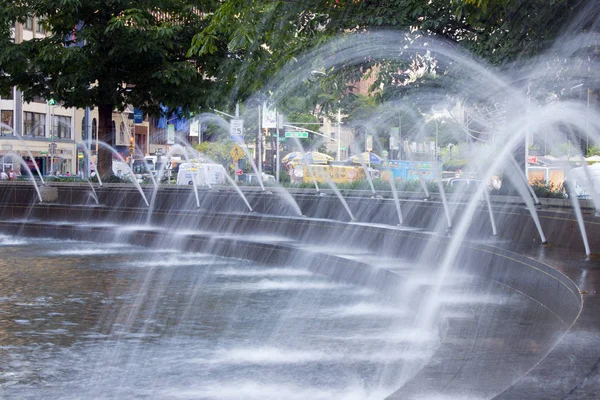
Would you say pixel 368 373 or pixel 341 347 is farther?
pixel 341 347

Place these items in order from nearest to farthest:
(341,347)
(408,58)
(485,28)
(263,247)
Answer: (341,347)
(263,247)
(485,28)
(408,58)

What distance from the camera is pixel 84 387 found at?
6184mm

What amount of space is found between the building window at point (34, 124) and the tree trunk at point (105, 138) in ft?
160

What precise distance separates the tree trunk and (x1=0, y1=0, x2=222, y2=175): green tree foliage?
26 millimetres

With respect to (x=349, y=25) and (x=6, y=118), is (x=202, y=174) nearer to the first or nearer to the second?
(x=349, y=25)

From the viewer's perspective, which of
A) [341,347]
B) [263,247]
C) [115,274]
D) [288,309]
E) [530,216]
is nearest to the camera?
[341,347]

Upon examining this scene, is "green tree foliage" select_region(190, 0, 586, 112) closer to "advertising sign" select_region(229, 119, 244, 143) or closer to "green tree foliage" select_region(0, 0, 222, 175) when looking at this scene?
"green tree foliage" select_region(0, 0, 222, 175)

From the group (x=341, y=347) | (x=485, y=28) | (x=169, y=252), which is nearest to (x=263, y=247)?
(x=169, y=252)

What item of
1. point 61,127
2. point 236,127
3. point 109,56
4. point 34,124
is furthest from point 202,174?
point 61,127

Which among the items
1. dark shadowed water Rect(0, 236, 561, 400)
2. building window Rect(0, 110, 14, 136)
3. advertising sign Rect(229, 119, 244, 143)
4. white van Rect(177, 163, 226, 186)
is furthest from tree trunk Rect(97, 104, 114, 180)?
building window Rect(0, 110, 14, 136)

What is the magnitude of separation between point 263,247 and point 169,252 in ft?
7.93

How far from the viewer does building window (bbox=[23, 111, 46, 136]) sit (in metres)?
70.9

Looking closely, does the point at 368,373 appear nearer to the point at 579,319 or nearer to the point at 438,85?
the point at 579,319

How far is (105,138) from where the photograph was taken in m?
23.6
